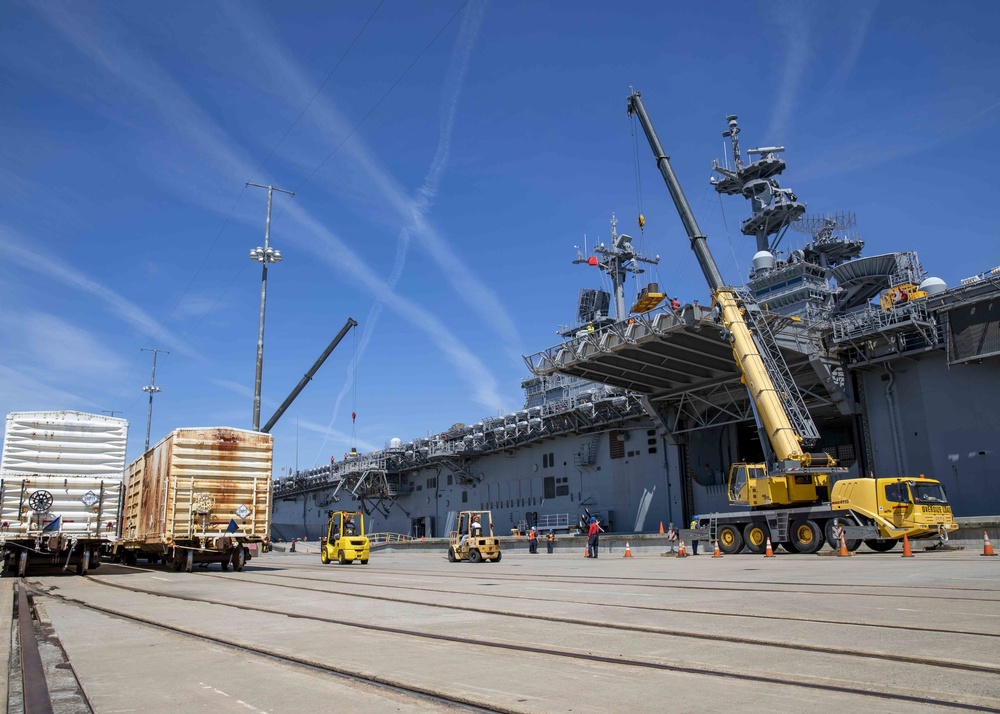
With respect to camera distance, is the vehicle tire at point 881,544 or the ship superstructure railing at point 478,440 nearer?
the vehicle tire at point 881,544

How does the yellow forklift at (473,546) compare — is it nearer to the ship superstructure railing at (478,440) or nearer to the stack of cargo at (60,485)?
the stack of cargo at (60,485)

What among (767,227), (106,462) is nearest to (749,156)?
(767,227)

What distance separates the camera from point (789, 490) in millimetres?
24844

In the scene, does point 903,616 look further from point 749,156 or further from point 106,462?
point 749,156

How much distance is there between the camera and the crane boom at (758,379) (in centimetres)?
2625

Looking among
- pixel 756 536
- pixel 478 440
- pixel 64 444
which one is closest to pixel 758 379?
pixel 756 536

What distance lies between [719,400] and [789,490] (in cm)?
1580

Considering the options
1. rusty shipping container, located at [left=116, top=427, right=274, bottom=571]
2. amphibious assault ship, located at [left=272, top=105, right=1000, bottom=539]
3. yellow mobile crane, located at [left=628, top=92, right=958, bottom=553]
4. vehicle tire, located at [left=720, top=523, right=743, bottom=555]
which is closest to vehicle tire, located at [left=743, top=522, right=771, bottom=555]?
yellow mobile crane, located at [left=628, top=92, right=958, bottom=553]

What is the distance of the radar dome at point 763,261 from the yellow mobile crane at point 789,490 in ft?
49.6

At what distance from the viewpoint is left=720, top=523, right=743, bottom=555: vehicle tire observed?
85.5 feet

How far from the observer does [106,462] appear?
76.9ft

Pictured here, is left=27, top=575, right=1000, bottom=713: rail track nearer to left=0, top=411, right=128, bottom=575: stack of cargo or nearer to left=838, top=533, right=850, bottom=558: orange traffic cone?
left=0, top=411, right=128, bottom=575: stack of cargo

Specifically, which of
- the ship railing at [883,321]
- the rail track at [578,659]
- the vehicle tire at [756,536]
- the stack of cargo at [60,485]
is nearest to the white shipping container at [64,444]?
the stack of cargo at [60,485]

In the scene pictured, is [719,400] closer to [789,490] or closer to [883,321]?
[883,321]
